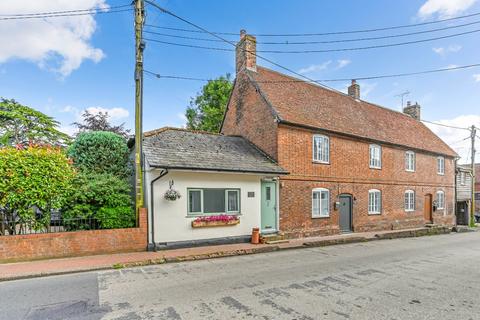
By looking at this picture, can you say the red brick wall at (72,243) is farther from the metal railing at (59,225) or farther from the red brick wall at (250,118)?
the red brick wall at (250,118)

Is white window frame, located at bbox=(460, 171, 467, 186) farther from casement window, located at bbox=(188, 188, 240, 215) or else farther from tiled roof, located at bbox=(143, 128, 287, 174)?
casement window, located at bbox=(188, 188, 240, 215)

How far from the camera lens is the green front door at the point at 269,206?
12.4 metres

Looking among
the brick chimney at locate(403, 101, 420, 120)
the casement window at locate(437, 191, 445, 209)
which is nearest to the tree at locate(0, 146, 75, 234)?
the casement window at locate(437, 191, 445, 209)

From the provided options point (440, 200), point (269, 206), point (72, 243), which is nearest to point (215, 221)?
point (269, 206)

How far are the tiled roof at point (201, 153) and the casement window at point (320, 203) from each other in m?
2.85

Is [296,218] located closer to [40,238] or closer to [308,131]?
[308,131]

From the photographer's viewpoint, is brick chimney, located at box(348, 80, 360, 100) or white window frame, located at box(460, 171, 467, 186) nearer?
brick chimney, located at box(348, 80, 360, 100)

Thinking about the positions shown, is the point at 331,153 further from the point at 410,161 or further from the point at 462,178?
the point at 462,178

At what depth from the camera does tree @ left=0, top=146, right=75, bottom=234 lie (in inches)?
315

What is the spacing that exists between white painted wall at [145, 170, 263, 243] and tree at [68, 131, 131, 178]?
7.74 feet

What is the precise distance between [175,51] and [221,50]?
7.16ft

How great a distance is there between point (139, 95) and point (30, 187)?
177 inches

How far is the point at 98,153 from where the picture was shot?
11039mm

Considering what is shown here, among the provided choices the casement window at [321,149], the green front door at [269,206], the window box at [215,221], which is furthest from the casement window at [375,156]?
the window box at [215,221]
